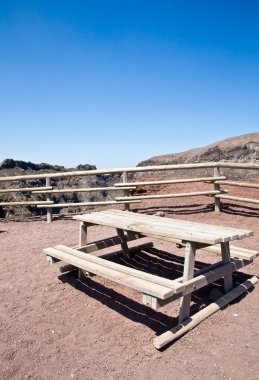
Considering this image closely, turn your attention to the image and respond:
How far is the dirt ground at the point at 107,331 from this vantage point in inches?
105

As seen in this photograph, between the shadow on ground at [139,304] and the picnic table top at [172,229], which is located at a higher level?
the picnic table top at [172,229]

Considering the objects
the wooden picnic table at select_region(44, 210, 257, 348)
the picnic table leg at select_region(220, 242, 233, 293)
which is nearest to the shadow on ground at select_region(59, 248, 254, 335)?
the picnic table leg at select_region(220, 242, 233, 293)

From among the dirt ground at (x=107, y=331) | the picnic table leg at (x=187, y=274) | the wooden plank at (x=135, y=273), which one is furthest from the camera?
the picnic table leg at (x=187, y=274)

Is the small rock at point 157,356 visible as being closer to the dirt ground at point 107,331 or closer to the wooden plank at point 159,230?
the dirt ground at point 107,331

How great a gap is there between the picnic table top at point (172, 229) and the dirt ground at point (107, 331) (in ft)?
2.72

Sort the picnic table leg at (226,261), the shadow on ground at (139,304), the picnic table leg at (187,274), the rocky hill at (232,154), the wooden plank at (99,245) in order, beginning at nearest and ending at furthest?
the picnic table leg at (187,274) < the shadow on ground at (139,304) < the picnic table leg at (226,261) < the wooden plank at (99,245) < the rocky hill at (232,154)

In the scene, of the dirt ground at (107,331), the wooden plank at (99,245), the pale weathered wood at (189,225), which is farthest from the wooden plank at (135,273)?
the pale weathered wood at (189,225)


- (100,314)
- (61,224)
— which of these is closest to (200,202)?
(61,224)

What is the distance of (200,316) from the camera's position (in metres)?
3.17

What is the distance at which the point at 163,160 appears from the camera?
18.9 m

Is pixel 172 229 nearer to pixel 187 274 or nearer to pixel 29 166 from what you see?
pixel 187 274

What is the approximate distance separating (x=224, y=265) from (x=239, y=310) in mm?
488

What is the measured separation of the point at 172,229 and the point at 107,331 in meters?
1.21

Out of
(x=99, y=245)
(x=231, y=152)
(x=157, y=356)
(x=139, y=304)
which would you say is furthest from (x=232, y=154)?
(x=157, y=356)
